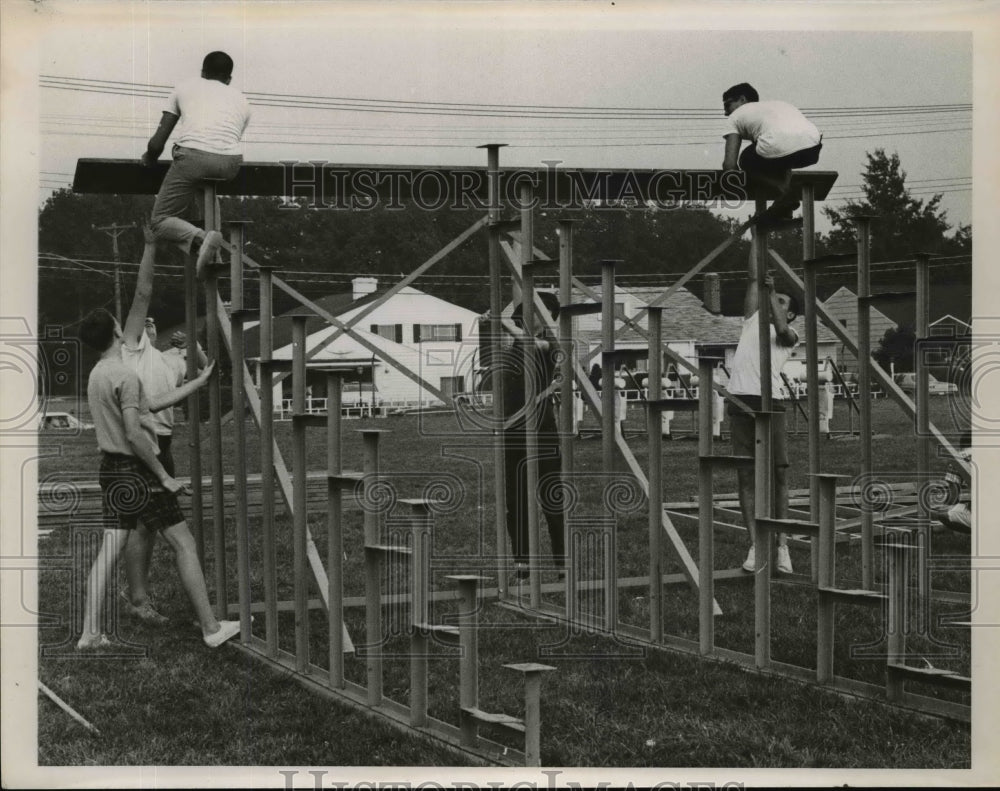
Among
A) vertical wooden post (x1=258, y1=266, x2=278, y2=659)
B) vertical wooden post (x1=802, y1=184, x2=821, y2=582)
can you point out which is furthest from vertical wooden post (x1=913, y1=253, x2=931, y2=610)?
vertical wooden post (x1=258, y1=266, x2=278, y2=659)

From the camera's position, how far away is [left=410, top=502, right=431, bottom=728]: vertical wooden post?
5176mm

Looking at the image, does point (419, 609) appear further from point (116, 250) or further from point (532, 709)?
point (116, 250)

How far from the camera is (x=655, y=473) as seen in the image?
6805 millimetres

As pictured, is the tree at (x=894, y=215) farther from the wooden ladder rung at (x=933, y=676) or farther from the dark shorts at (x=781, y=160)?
the wooden ladder rung at (x=933, y=676)

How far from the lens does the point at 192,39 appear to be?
234 inches

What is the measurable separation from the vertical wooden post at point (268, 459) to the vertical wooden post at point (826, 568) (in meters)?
2.30

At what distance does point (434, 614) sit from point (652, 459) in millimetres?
1515

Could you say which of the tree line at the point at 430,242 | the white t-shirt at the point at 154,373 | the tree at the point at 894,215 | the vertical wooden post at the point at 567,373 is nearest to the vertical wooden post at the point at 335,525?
the vertical wooden post at the point at 567,373

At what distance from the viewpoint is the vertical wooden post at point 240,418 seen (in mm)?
6645

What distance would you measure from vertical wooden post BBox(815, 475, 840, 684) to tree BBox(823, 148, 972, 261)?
6.94m

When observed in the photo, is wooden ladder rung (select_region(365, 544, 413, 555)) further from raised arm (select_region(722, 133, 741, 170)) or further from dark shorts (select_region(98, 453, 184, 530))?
raised arm (select_region(722, 133, 741, 170))

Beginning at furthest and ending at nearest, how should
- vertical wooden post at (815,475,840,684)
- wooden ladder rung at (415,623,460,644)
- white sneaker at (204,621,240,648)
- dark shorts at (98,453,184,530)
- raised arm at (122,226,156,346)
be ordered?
raised arm at (122,226,156,346)
white sneaker at (204,621,240,648)
dark shorts at (98,453,184,530)
vertical wooden post at (815,475,840,684)
wooden ladder rung at (415,623,460,644)

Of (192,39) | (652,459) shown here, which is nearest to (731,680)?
(652,459)

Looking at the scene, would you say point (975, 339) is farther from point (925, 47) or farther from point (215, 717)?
point (215, 717)
